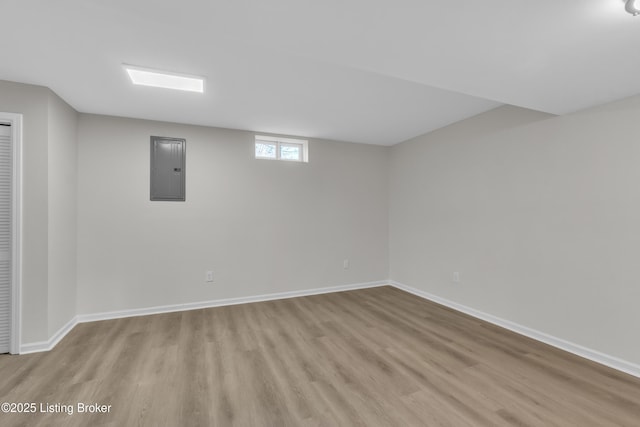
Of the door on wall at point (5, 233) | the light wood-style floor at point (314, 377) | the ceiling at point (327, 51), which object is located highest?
the ceiling at point (327, 51)

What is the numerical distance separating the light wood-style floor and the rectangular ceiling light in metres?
2.47

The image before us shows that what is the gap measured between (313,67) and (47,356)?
3445 millimetres

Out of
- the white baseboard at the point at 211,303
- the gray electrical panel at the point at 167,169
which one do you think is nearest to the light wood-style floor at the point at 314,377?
the white baseboard at the point at 211,303

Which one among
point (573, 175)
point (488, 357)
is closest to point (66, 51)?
point (488, 357)

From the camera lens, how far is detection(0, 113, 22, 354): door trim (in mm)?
2502

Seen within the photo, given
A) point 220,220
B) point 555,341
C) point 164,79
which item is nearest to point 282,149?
point 220,220

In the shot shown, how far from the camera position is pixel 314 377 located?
2.21 m

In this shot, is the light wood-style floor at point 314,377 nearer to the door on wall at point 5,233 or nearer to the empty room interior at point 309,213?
the empty room interior at point 309,213

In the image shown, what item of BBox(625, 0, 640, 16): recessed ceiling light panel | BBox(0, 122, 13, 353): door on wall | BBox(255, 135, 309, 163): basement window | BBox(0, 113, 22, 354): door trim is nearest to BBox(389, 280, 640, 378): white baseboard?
BBox(625, 0, 640, 16): recessed ceiling light panel

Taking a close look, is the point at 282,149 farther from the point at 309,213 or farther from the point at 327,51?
the point at 327,51

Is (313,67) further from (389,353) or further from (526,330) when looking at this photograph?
(526,330)

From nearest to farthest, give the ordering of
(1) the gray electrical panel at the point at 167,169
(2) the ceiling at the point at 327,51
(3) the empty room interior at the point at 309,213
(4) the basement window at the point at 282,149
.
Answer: (2) the ceiling at the point at 327,51 → (3) the empty room interior at the point at 309,213 → (1) the gray electrical panel at the point at 167,169 → (4) the basement window at the point at 282,149

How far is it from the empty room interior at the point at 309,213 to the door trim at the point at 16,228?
0.8 inches

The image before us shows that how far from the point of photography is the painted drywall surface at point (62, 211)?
2.71 m
